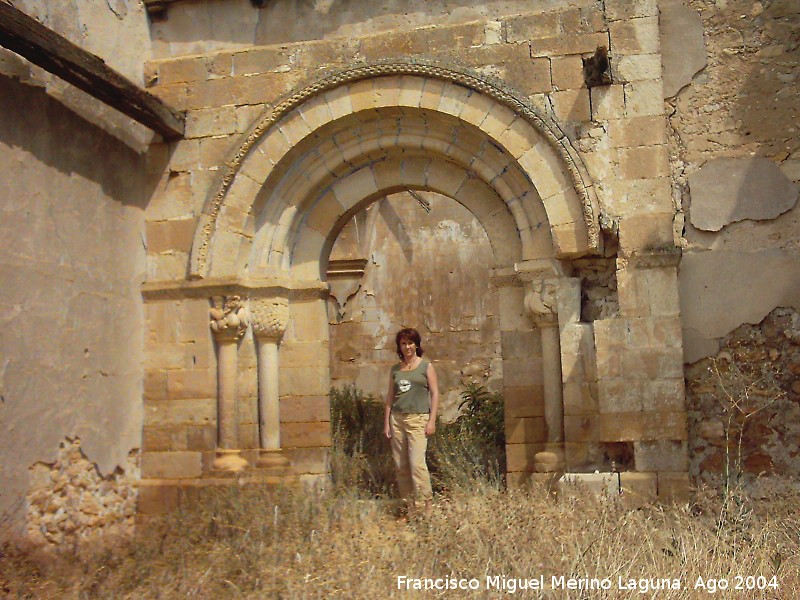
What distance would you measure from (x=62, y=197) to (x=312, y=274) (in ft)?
6.38

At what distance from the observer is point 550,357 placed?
5996 millimetres

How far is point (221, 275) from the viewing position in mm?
6379

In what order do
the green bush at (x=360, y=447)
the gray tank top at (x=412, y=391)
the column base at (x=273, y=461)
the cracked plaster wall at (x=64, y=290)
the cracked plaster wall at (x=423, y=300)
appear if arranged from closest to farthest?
the cracked plaster wall at (x=64, y=290), the gray tank top at (x=412, y=391), the column base at (x=273, y=461), the green bush at (x=360, y=447), the cracked plaster wall at (x=423, y=300)

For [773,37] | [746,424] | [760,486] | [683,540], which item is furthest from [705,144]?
[683,540]

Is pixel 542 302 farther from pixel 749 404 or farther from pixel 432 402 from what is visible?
pixel 749 404

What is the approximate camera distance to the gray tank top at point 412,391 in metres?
5.90

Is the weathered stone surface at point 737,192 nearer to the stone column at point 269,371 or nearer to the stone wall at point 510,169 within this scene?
the stone wall at point 510,169

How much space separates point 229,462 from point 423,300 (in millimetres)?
5335

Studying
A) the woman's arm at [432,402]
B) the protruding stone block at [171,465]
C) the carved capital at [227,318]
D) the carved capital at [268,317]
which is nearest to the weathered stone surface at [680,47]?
the woman's arm at [432,402]

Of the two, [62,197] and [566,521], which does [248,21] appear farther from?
[566,521]

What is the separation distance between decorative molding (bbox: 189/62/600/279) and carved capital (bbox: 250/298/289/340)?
48 cm

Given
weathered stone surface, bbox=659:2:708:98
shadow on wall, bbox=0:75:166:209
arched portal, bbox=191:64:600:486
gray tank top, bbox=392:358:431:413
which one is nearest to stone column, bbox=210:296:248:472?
arched portal, bbox=191:64:600:486

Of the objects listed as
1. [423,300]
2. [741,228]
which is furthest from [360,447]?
[423,300]

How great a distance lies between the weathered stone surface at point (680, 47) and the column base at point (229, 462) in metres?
4.04
